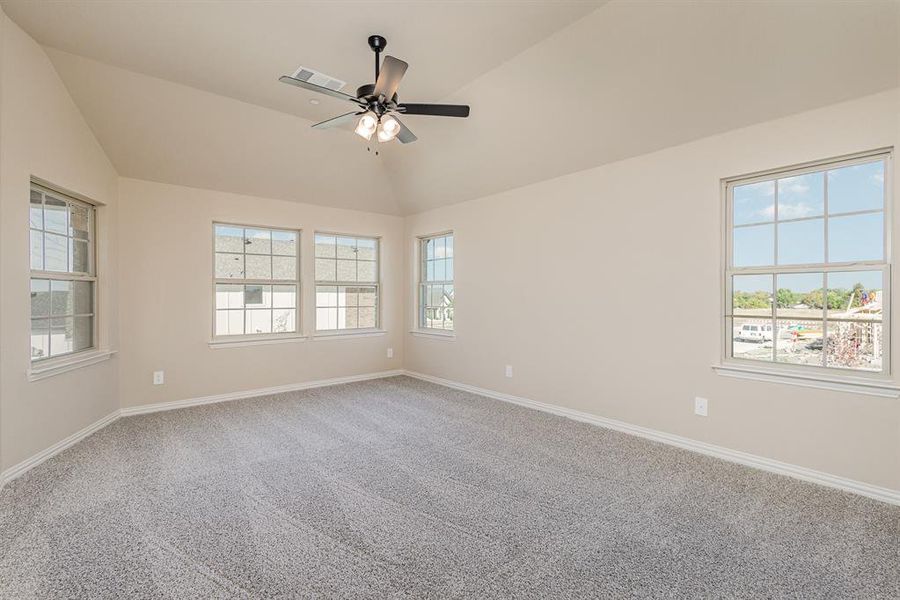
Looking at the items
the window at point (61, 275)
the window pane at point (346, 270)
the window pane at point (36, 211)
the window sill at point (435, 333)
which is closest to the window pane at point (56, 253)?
the window at point (61, 275)

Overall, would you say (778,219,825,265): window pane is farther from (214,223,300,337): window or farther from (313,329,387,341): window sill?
(214,223,300,337): window

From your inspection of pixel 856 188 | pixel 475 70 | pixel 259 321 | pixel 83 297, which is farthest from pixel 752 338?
pixel 83 297

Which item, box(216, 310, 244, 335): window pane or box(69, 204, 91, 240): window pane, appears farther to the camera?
box(216, 310, 244, 335): window pane

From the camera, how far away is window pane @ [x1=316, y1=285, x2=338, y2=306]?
17.7 feet

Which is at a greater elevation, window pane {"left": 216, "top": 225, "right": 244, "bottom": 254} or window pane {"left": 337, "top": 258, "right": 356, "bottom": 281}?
window pane {"left": 216, "top": 225, "right": 244, "bottom": 254}

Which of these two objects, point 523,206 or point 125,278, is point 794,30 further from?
point 125,278

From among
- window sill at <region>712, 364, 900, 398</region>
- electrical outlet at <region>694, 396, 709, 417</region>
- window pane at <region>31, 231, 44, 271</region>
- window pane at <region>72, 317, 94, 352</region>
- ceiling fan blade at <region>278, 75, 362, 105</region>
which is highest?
ceiling fan blade at <region>278, 75, 362, 105</region>

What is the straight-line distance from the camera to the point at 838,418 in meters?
2.57

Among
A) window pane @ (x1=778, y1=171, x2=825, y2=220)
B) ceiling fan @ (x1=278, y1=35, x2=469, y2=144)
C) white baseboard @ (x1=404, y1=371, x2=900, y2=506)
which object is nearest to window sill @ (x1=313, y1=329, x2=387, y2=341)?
white baseboard @ (x1=404, y1=371, x2=900, y2=506)

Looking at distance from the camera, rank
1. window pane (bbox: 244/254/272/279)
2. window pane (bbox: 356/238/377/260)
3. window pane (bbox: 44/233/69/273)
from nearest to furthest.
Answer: window pane (bbox: 44/233/69/273)
window pane (bbox: 244/254/272/279)
window pane (bbox: 356/238/377/260)

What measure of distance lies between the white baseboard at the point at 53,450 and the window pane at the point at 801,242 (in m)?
5.39

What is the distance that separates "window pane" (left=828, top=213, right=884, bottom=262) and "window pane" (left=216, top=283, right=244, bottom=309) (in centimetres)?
544

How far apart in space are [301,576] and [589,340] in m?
3.01

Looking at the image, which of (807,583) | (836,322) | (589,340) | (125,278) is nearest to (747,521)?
(807,583)
